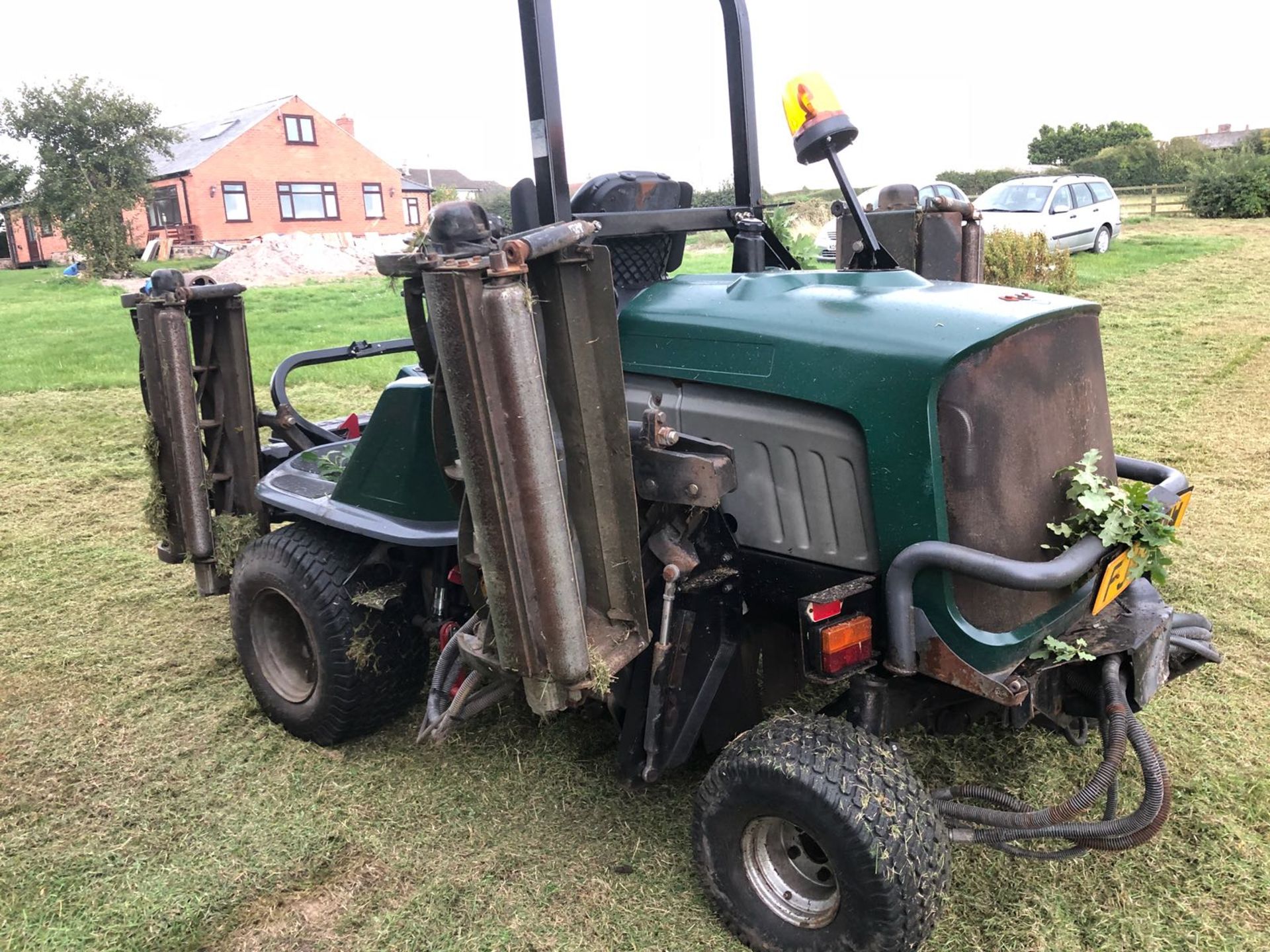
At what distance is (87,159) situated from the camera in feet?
103

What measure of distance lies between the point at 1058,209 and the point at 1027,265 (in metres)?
4.02

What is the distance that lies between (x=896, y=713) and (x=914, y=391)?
2.83 ft

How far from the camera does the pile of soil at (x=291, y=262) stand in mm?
26922

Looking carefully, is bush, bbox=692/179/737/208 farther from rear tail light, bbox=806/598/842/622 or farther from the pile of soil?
the pile of soil

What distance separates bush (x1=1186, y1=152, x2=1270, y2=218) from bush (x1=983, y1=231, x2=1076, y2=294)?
1395 cm

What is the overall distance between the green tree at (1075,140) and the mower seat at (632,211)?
46.7 meters

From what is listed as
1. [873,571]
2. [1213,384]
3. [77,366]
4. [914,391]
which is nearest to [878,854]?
[873,571]

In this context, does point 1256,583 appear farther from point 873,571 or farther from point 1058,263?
point 1058,263

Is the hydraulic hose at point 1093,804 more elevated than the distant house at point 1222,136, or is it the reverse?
the distant house at point 1222,136

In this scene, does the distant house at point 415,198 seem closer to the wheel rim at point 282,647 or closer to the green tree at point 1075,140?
the green tree at point 1075,140

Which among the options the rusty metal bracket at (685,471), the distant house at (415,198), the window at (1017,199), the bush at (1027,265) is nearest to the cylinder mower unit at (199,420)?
the rusty metal bracket at (685,471)

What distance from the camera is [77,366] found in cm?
1152

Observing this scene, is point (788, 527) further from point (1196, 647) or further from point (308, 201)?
point (308, 201)

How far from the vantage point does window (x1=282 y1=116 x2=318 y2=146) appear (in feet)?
127
